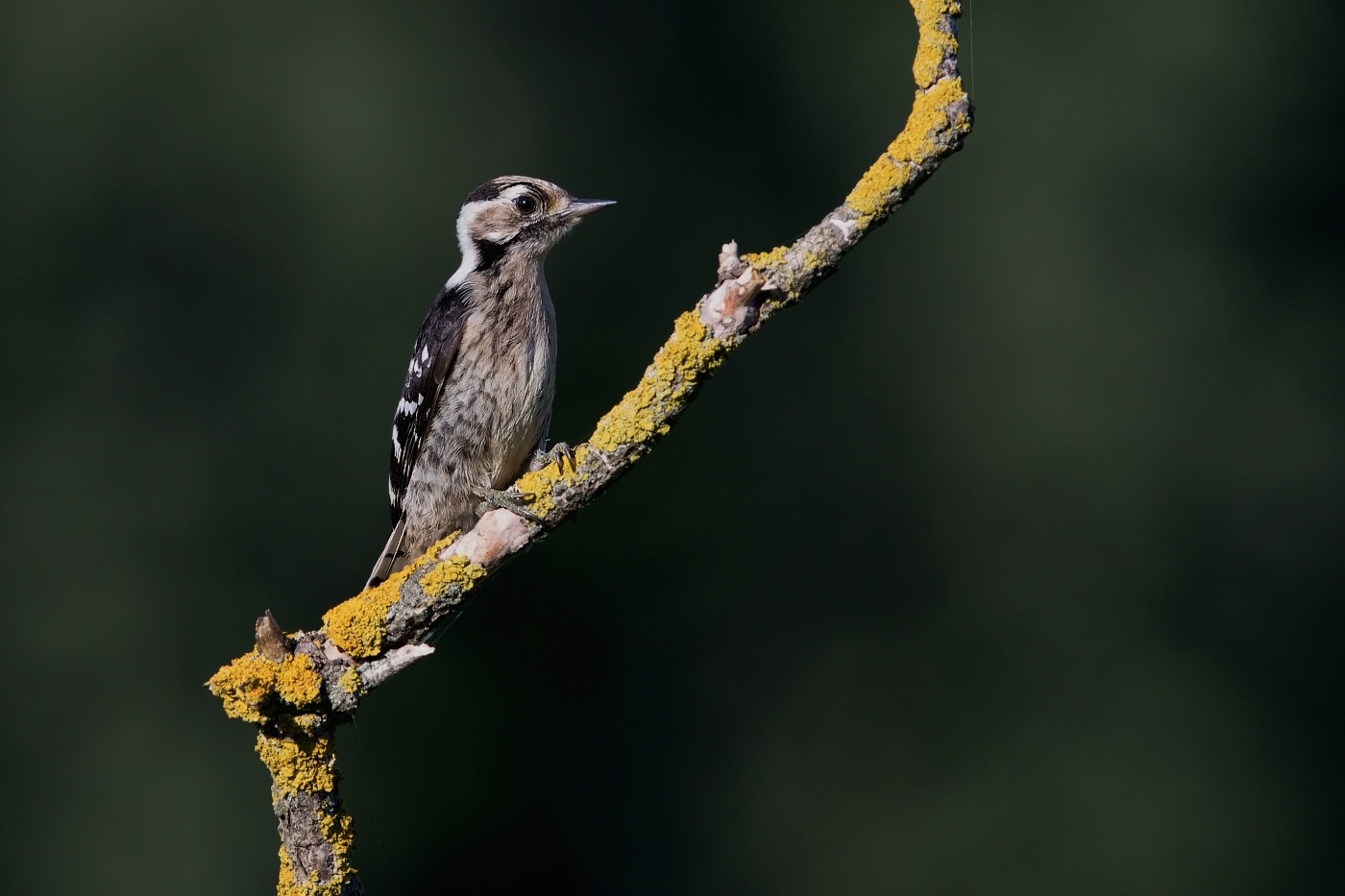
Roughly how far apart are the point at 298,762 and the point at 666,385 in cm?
133

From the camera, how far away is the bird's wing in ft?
17.1

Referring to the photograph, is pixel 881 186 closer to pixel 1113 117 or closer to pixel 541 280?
pixel 541 280

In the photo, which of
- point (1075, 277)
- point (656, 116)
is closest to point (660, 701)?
point (656, 116)

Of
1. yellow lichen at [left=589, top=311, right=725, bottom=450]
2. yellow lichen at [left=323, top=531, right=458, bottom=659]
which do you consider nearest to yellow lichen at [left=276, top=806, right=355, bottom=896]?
yellow lichen at [left=323, top=531, right=458, bottom=659]

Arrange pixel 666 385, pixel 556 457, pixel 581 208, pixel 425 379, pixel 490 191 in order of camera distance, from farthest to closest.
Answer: pixel 490 191 → pixel 581 208 → pixel 425 379 → pixel 556 457 → pixel 666 385

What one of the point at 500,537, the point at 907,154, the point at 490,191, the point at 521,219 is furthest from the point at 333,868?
the point at 490,191

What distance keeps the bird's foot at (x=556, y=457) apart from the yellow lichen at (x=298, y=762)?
939 millimetres

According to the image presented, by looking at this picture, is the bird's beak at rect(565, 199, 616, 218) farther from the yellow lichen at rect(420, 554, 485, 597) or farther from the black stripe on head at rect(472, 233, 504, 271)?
the yellow lichen at rect(420, 554, 485, 597)

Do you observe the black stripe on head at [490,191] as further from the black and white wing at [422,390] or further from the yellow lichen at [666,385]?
the yellow lichen at [666,385]

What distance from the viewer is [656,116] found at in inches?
509

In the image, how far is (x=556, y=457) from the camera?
455 cm

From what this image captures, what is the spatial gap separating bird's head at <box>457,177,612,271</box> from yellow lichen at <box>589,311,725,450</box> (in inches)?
76.2

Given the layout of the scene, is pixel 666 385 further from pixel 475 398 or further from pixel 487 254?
pixel 487 254

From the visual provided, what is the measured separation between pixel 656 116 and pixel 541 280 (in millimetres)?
7743
